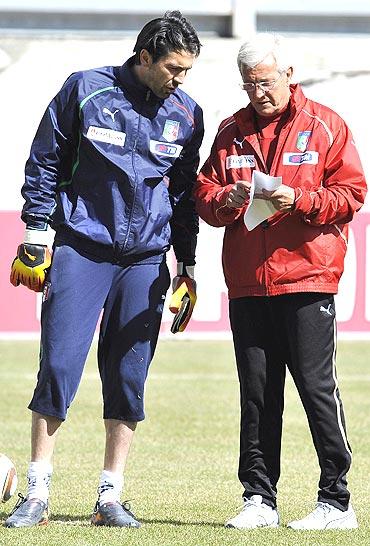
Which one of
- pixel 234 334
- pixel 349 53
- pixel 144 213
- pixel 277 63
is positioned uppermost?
pixel 349 53

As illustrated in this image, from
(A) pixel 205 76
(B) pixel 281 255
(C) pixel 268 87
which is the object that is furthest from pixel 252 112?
(A) pixel 205 76

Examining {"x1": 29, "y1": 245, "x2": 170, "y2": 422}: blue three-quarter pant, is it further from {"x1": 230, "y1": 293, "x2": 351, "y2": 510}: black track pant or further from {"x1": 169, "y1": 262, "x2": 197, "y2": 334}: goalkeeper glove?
{"x1": 230, "y1": 293, "x2": 351, "y2": 510}: black track pant

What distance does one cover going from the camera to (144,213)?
17.5ft

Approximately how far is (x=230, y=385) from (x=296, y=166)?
18.9 feet

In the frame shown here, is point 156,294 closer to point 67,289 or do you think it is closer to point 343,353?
point 67,289

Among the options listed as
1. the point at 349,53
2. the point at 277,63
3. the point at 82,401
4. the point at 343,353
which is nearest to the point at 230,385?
the point at 82,401

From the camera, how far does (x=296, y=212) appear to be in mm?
5133

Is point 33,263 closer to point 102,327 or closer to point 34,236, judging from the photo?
point 34,236

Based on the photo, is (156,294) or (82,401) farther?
(82,401)

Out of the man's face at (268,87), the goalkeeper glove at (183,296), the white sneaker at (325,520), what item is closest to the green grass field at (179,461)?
the white sneaker at (325,520)

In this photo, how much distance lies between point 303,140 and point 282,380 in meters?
1.00

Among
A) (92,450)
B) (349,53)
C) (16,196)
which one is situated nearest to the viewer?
(92,450)

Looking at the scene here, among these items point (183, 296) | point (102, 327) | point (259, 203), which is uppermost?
point (259, 203)

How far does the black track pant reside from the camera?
17.3 feet
